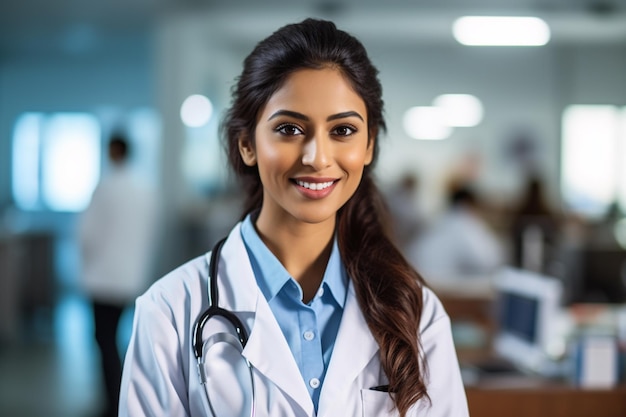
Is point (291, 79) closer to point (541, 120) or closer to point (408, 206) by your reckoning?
point (408, 206)

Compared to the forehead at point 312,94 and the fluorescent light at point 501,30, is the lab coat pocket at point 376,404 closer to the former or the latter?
the forehead at point 312,94

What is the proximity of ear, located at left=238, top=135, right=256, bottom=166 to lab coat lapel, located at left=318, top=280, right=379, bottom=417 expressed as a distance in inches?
12.3

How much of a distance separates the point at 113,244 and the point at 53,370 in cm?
154

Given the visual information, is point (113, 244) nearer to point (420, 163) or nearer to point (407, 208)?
point (407, 208)

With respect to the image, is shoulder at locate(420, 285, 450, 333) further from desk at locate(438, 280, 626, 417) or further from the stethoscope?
desk at locate(438, 280, 626, 417)

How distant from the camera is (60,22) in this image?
783cm

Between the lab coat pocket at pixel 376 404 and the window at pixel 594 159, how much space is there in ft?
29.3

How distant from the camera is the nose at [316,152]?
124cm

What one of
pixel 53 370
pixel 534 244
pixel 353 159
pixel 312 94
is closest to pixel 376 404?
pixel 353 159

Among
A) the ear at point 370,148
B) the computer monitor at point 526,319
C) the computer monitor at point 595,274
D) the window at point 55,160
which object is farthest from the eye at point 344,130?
the window at point 55,160

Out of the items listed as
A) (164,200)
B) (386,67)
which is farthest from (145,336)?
(386,67)

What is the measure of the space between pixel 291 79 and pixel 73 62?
9907 millimetres

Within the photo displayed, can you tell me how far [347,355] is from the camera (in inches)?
50.6

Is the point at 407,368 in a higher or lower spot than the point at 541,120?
lower
